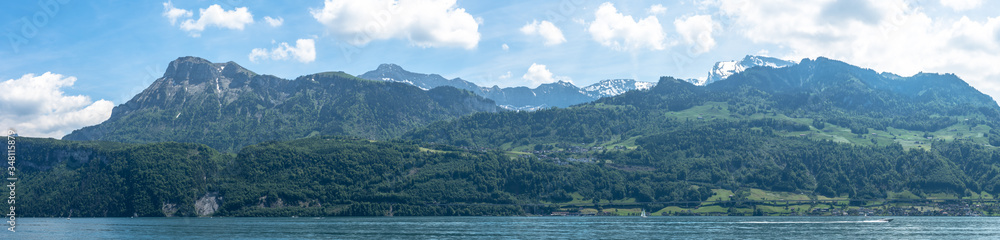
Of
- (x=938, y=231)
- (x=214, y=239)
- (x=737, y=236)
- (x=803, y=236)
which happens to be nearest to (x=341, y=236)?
(x=214, y=239)

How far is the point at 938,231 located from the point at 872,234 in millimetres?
23957

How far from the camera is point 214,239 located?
437 ft

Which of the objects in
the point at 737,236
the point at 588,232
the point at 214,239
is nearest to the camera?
the point at 214,239

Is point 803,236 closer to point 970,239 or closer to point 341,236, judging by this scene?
point 970,239

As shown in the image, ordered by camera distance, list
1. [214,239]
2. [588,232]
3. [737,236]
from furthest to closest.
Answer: [588,232]
[737,236]
[214,239]

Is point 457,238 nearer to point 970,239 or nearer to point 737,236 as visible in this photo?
point 737,236

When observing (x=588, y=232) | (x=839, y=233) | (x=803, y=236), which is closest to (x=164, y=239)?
(x=588, y=232)

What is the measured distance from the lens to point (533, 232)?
15625 cm

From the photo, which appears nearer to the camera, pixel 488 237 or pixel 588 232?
pixel 488 237

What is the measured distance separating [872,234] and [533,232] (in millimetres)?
64201

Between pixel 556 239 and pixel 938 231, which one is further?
pixel 938 231

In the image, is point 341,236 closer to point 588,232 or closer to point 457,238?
point 457,238

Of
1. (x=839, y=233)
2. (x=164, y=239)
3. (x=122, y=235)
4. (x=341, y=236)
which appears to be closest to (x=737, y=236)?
(x=839, y=233)

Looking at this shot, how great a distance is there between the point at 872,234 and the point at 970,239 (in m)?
16.4
